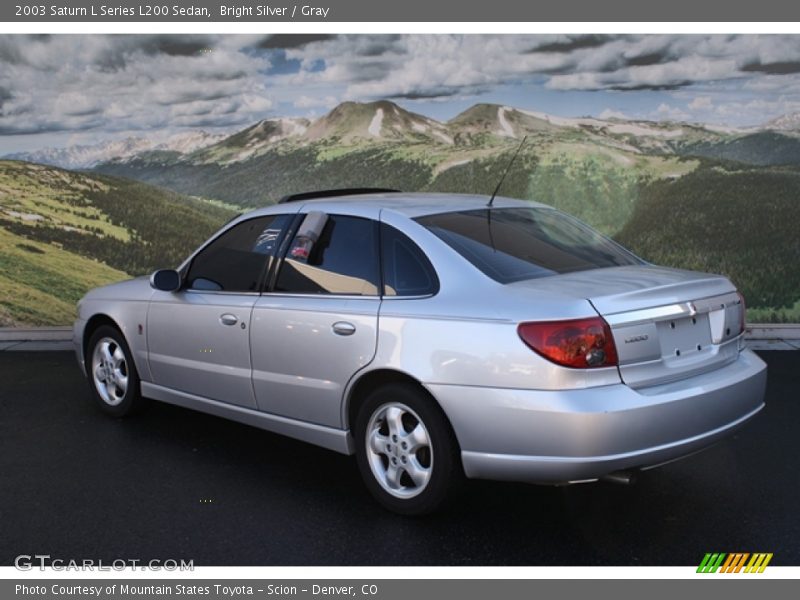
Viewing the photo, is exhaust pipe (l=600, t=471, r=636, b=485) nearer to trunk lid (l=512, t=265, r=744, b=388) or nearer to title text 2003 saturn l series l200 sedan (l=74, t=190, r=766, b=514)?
title text 2003 saturn l series l200 sedan (l=74, t=190, r=766, b=514)

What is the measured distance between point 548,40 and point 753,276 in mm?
3245

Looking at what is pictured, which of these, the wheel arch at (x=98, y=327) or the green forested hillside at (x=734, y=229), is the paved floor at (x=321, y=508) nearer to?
the wheel arch at (x=98, y=327)

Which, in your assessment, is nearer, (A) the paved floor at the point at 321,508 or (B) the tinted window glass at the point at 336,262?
(A) the paved floor at the point at 321,508

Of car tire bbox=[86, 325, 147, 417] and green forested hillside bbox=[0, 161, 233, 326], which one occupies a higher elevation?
green forested hillside bbox=[0, 161, 233, 326]

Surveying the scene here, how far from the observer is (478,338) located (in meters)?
4.12

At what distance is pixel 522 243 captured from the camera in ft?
15.8

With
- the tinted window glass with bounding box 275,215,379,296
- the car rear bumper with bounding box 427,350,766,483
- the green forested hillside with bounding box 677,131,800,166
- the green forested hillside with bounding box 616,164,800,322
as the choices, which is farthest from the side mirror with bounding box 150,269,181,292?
the green forested hillside with bounding box 677,131,800,166

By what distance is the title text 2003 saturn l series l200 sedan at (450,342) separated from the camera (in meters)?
3.97

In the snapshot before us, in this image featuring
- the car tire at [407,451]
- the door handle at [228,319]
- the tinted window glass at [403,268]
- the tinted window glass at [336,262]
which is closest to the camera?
the car tire at [407,451]

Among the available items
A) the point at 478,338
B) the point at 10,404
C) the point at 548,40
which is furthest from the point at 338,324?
the point at 548,40

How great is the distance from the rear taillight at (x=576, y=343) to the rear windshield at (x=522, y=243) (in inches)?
18.8

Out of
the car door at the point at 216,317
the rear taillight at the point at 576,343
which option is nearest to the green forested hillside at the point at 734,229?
the car door at the point at 216,317

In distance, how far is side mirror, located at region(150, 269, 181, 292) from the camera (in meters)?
5.71

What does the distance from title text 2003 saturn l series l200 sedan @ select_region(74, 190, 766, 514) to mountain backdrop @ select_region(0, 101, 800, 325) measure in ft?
16.1
